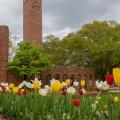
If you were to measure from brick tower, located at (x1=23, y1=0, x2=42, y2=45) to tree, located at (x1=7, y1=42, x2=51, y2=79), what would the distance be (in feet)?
34.0

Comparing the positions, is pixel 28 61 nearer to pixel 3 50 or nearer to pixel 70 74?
pixel 3 50

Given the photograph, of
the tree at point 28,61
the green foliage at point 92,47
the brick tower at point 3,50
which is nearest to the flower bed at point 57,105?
the tree at point 28,61

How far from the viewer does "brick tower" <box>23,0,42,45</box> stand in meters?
41.5

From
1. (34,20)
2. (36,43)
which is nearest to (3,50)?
(36,43)

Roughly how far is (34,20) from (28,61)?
39.4 ft

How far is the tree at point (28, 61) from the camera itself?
3019cm

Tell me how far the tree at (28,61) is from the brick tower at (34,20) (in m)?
10.4

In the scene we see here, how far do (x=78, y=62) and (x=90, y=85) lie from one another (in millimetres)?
5466

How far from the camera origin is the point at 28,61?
30578 mm

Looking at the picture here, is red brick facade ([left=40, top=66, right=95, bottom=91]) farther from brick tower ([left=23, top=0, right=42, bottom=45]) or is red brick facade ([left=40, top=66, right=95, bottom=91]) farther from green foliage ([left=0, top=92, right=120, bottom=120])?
green foliage ([left=0, top=92, right=120, bottom=120])

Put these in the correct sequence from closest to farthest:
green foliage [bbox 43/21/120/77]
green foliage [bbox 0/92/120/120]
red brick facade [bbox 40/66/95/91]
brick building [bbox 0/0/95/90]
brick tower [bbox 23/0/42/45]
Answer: green foliage [bbox 0/92/120/120] → brick building [bbox 0/0/95/90] → red brick facade [bbox 40/66/95/91] → green foliage [bbox 43/21/120/77] → brick tower [bbox 23/0/42/45]

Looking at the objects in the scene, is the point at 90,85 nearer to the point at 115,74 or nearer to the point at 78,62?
the point at 78,62

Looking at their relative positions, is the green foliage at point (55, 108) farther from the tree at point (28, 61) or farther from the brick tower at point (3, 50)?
the brick tower at point (3, 50)

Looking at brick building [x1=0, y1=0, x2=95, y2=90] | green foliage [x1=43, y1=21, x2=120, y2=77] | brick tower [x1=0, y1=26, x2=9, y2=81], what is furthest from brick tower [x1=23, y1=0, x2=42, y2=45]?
brick tower [x1=0, y1=26, x2=9, y2=81]
